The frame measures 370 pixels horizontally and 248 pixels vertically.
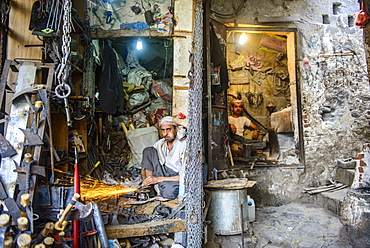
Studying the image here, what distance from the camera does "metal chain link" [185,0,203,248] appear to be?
12.8 feet

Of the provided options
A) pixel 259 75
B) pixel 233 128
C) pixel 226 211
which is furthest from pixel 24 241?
pixel 259 75

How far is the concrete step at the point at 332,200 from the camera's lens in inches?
227

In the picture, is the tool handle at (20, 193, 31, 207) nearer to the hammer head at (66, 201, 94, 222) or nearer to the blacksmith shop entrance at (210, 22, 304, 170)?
the hammer head at (66, 201, 94, 222)

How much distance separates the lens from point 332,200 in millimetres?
5988

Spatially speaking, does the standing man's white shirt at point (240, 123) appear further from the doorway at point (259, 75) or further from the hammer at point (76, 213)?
the hammer at point (76, 213)

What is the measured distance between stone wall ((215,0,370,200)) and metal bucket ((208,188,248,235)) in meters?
2.31

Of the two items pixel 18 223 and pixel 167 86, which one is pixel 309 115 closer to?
pixel 167 86

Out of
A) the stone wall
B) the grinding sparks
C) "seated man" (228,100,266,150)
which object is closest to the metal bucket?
the grinding sparks

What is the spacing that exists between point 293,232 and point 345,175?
2.13m

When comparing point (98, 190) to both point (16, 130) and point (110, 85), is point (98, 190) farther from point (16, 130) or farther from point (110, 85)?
point (110, 85)

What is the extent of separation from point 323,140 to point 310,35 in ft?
8.32

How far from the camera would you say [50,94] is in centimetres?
367

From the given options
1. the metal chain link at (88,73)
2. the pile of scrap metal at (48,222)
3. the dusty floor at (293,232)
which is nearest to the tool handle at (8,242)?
the pile of scrap metal at (48,222)

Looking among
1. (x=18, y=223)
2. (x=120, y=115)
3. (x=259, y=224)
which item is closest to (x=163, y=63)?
(x=120, y=115)
